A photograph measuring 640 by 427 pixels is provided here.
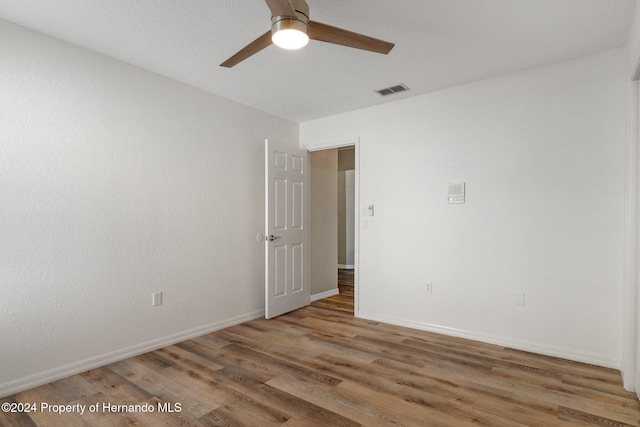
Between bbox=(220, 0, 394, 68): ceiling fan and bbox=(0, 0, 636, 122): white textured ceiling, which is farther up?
bbox=(0, 0, 636, 122): white textured ceiling

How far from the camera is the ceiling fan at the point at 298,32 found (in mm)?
1744

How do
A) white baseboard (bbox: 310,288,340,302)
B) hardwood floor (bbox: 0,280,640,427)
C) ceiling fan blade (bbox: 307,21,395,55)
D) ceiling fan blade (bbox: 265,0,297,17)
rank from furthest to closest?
white baseboard (bbox: 310,288,340,302) < hardwood floor (bbox: 0,280,640,427) < ceiling fan blade (bbox: 307,21,395,55) < ceiling fan blade (bbox: 265,0,297,17)

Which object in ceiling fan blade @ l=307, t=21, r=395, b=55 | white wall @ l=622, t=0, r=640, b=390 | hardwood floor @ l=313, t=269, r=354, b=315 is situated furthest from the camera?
hardwood floor @ l=313, t=269, r=354, b=315

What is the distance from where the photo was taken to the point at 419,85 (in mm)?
3543

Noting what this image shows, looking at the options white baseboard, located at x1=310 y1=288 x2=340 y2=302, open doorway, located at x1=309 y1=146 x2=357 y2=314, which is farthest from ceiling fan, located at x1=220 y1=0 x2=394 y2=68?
white baseboard, located at x1=310 y1=288 x2=340 y2=302

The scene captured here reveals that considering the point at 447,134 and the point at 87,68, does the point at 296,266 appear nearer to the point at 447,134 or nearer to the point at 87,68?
the point at 447,134

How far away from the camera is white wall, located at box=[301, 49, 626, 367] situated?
112 inches

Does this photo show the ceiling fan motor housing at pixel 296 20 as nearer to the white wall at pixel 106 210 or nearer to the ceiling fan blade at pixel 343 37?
the ceiling fan blade at pixel 343 37

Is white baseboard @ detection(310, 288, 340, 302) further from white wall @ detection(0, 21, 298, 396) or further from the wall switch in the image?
the wall switch

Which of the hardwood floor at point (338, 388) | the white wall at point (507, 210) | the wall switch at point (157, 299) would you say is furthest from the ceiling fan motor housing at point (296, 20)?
the wall switch at point (157, 299)

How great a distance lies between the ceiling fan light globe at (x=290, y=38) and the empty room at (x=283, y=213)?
0.01 m

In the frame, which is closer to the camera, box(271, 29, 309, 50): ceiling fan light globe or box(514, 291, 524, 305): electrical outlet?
box(271, 29, 309, 50): ceiling fan light globe

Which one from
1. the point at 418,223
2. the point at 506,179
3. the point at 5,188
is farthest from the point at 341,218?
the point at 5,188

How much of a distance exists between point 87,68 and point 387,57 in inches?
96.4
